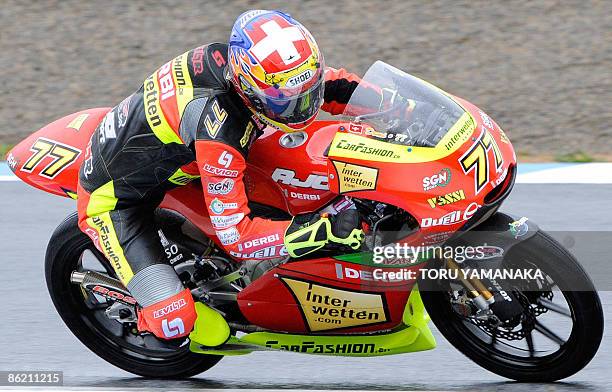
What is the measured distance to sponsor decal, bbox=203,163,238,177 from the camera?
14.9ft

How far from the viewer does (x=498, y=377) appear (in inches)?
200

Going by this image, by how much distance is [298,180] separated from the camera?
15.9 ft

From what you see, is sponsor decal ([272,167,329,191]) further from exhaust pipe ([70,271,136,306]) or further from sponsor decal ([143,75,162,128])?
exhaust pipe ([70,271,136,306])

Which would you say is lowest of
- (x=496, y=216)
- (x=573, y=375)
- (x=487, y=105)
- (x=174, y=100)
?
(x=487, y=105)

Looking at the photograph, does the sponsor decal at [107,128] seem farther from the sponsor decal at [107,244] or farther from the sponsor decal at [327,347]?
the sponsor decal at [327,347]

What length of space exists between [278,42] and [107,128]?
2.96 feet

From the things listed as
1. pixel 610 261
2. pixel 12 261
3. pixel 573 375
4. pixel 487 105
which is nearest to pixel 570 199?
pixel 610 261

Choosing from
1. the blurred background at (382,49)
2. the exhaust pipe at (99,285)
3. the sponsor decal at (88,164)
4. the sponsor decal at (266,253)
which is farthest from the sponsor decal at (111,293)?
the blurred background at (382,49)

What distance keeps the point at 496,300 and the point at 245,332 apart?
109cm

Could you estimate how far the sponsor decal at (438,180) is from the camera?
450 centimetres

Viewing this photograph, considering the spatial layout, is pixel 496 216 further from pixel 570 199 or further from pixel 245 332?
pixel 570 199

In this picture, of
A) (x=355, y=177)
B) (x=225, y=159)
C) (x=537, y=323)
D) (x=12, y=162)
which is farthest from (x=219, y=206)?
(x=537, y=323)

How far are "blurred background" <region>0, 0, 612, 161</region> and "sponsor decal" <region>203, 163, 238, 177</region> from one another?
4.74 meters

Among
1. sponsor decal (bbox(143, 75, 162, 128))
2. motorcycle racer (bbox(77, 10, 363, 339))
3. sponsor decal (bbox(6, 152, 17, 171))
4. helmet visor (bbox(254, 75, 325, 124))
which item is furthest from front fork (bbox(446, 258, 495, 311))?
sponsor decal (bbox(6, 152, 17, 171))
